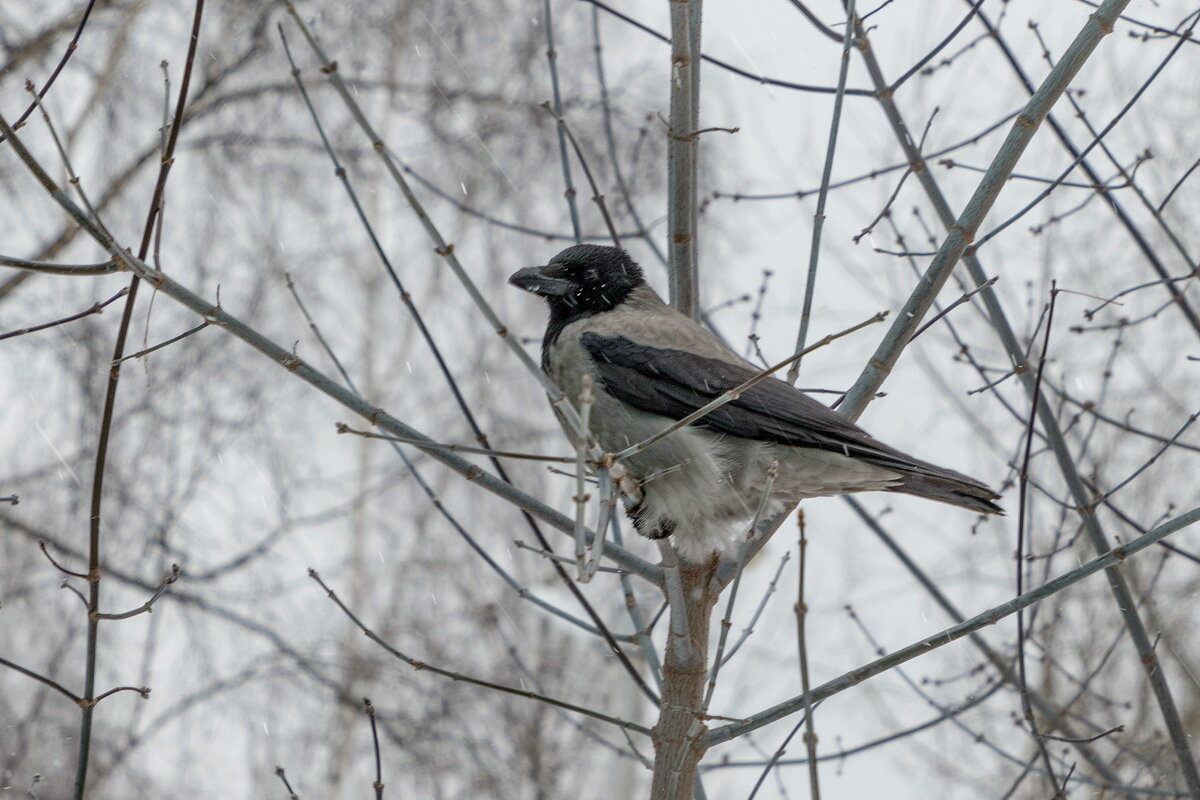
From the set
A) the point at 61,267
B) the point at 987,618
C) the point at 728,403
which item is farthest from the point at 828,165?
the point at 61,267

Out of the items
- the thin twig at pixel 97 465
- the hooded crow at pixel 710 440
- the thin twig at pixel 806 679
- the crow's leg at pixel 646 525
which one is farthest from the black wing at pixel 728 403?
the thin twig at pixel 97 465

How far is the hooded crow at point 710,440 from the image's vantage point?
10.1ft

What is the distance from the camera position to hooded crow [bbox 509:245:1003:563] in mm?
3074

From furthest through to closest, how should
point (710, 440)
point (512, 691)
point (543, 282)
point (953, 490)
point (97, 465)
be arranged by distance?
point (543, 282), point (710, 440), point (953, 490), point (512, 691), point (97, 465)

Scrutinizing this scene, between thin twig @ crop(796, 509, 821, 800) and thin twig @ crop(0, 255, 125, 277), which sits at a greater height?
thin twig @ crop(0, 255, 125, 277)

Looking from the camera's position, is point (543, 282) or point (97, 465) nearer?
point (97, 465)

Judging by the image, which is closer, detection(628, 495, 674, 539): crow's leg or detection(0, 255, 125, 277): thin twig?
detection(0, 255, 125, 277): thin twig

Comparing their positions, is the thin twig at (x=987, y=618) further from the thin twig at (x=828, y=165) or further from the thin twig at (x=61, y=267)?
the thin twig at (x=61, y=267)

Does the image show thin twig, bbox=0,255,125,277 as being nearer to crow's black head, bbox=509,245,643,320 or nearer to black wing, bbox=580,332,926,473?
black wing, bbox=580,332,926,473

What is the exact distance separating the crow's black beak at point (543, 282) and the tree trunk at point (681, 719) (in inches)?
52.4

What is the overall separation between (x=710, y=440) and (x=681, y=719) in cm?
97

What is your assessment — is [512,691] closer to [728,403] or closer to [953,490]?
[728,403]

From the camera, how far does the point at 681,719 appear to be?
243 cm

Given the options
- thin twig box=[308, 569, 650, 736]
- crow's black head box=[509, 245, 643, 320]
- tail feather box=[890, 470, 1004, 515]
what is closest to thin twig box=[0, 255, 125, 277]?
thin twig box=[308, 569, 650, 736]
